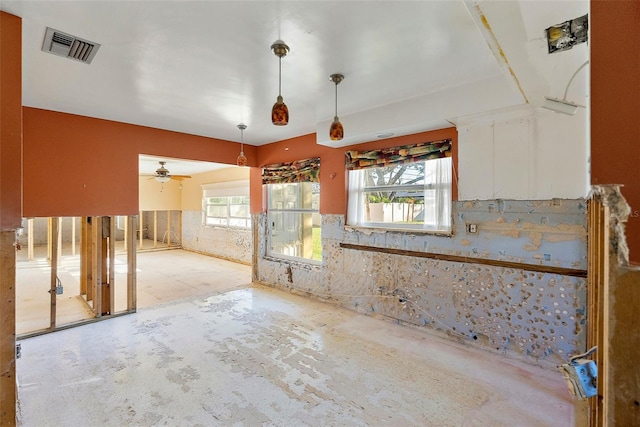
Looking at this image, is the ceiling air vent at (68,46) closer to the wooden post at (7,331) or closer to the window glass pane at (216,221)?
the wooden post at (7,331)

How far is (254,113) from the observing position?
135 inches

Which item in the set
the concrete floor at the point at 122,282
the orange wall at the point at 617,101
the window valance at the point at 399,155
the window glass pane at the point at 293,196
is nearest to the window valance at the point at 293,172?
the window glass pane at the point at 293,196

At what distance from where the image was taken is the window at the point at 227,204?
7.11 m

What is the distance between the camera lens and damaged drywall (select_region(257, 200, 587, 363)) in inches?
94.7

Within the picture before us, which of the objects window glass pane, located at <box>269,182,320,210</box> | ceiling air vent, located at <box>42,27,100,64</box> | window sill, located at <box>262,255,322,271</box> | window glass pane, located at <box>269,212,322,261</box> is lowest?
window sill, located at <box>262,255,322,271</box>

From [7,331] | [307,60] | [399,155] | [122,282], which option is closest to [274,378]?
[7,331]

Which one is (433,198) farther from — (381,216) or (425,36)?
(425,36)

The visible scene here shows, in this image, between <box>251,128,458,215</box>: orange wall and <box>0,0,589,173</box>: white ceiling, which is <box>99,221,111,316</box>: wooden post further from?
<box>251,128,458,215</box>: orange wall

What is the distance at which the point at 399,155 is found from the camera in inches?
134

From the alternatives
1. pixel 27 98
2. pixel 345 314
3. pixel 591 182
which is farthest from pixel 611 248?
pixel 27 98

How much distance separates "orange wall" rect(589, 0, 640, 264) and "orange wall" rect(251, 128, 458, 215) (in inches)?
92.2

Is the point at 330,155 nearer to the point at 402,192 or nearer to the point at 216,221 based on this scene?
the point at 402,192

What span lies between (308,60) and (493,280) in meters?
2.54

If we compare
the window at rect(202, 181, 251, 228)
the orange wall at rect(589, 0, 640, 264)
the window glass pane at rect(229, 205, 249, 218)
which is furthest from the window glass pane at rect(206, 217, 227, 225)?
the orange wall at rect(589, 0, 640, 264)
